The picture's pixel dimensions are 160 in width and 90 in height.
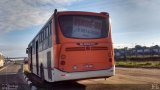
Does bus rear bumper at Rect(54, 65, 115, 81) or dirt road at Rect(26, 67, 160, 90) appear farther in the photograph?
bus rear bumper at Rect(54, 65, 115, 81)

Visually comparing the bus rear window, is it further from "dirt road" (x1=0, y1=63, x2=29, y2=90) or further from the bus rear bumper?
"dirt road" (x1=0, y1=63, x2=29, y2=90)

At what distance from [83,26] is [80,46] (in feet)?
3.00

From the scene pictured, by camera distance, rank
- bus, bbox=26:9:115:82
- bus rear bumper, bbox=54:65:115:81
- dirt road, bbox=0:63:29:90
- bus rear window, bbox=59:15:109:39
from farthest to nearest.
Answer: dirt road, bbox=0:63:29:90, bus rear window, bbox=59:15:109:39, bus, bbox=26:9:115:82, bus rear bumper, bbox=54:65:115:81

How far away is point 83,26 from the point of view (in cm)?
1683

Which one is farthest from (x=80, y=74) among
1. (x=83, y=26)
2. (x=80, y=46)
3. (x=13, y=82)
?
(x=13, y=82)

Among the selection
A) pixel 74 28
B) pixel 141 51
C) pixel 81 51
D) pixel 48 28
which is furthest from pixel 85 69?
pixel 141 51

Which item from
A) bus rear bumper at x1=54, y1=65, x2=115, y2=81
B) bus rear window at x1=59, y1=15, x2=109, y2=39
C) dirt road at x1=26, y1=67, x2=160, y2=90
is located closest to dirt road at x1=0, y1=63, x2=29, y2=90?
dirt road at x1=26, y1=67, x2=160, y2=90

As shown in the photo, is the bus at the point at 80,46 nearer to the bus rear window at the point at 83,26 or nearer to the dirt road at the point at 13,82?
the bus rear window at the point at 83,26

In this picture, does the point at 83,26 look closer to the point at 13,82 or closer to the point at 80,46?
the point at 80,46

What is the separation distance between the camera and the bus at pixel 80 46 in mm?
16344

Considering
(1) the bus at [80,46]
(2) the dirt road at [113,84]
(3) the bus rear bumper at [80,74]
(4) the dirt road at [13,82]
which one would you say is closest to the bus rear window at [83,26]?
(1) the bus at [80,46]

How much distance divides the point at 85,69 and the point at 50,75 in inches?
72.3

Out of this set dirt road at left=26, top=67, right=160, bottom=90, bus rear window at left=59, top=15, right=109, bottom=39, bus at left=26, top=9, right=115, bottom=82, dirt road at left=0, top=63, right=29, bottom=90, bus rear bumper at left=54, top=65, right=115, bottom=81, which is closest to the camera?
dirt road at left=26, top=67, right=160, bottom=90

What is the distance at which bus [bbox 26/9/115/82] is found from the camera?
16.3 m
